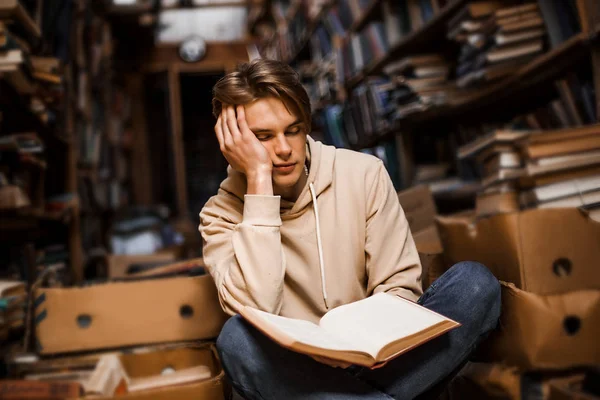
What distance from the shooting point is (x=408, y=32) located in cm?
266

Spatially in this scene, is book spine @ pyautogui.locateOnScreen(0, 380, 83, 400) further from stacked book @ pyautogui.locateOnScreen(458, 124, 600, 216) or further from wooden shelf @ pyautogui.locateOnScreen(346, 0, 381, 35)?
wooden shelf @ pyautogui.locateOnScreen(346, 0, 381, 35)

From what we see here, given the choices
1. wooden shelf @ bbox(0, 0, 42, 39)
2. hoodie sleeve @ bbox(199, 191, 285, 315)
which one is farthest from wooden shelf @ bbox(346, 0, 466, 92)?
wooden shelf @ bbox(0, 0, 42, 39)

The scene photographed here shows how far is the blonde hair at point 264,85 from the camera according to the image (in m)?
1.11

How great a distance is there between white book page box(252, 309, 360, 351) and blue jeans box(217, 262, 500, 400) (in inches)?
2.9

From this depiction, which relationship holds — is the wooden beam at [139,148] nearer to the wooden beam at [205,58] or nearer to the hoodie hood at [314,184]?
the wooden beam at [205,58]

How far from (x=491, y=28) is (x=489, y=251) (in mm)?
1036

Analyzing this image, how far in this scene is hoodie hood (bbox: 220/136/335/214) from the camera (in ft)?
4.00

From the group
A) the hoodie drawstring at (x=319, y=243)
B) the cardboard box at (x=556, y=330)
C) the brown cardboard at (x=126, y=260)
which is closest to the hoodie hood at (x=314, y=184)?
the hoodie drawstring at (x=319, y=243)

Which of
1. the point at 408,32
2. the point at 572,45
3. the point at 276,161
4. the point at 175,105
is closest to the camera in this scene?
the point at 276,161

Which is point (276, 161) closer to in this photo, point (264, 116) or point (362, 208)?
point (264, 116)

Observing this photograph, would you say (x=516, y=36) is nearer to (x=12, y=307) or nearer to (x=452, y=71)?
(x=452, y=71)

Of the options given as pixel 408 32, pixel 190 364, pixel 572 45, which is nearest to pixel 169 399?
pixel 190 364

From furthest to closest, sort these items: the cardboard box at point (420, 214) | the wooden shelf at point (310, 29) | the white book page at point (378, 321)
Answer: the wooden shelf at point (310, 29)
the cardboard box at point (420, 214)
the white book page at point (378, 321)

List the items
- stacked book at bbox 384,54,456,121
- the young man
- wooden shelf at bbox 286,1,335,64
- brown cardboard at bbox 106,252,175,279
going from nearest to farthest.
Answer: the young man → stacked book at bbox 384,54,456,121 → brown cardboard at bbox 106,252,175,279 → wooden shelf at bbox 286,1,335,64
